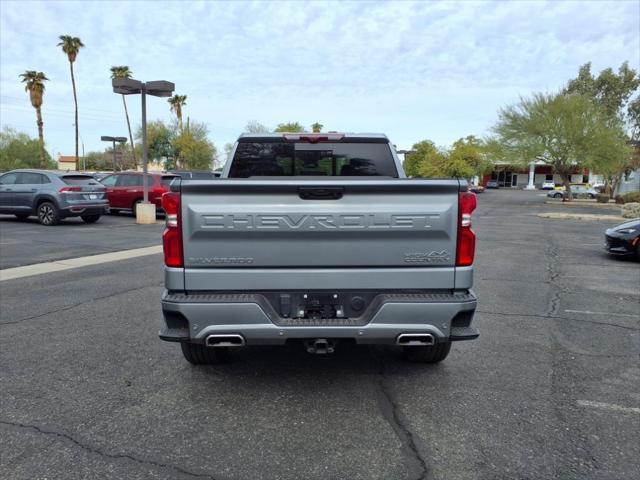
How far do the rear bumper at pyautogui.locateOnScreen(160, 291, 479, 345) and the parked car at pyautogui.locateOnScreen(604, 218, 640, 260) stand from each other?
901cm

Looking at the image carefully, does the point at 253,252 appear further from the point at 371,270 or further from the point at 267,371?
the point at 267,371

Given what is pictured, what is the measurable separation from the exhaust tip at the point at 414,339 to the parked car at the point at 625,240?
9.16m

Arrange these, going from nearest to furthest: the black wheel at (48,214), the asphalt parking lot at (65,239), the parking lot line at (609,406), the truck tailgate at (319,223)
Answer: the truck tailgate at (319,223) → the parking lot line at (609,406) → the asphalt parking lot at (65,239) → the black wheel at (48,214)

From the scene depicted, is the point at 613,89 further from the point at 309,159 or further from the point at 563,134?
the point at 309,159

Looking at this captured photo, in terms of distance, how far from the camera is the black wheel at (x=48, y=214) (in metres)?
15.0

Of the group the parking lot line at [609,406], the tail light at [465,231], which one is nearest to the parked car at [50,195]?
the tail light at [465,231]

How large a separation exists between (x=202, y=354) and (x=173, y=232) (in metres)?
1.39

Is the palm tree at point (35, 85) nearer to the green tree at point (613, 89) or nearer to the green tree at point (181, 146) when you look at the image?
the green tree at point (181, 146)

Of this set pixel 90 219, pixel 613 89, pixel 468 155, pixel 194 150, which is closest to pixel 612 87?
pixel 613 89

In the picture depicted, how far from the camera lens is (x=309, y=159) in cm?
489

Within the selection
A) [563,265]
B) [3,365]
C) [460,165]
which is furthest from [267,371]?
[460,165]

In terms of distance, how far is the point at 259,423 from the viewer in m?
3.30

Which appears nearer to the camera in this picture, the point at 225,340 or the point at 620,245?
the point at 225,340

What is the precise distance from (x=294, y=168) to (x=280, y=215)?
1832 mm
